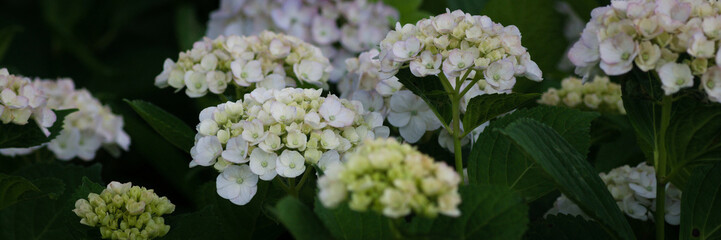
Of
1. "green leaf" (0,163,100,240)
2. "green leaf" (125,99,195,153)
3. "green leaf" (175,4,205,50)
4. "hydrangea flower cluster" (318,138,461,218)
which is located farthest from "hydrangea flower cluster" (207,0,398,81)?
"hydrangea flower cluster" (318,138,461,218)

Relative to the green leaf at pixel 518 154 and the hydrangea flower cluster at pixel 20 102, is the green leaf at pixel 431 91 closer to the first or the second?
the green leaf at pixel 518 154

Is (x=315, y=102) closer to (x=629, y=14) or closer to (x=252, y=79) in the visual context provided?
(x=252, y=79)

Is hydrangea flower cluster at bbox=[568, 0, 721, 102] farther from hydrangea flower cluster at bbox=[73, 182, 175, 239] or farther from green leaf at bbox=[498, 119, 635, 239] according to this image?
hydrangea flower cluster at bbox=[73, 182, 175, 239]

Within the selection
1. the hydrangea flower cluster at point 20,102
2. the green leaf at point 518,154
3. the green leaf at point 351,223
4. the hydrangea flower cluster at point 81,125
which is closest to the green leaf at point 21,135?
the hydrangea flower cluster at point 20,102

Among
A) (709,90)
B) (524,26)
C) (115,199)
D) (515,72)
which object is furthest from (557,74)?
(115,199)

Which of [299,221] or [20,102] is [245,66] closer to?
[20,102]

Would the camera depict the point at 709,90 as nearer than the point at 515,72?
Yes

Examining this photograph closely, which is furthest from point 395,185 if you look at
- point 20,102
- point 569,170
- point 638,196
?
point 20,102
